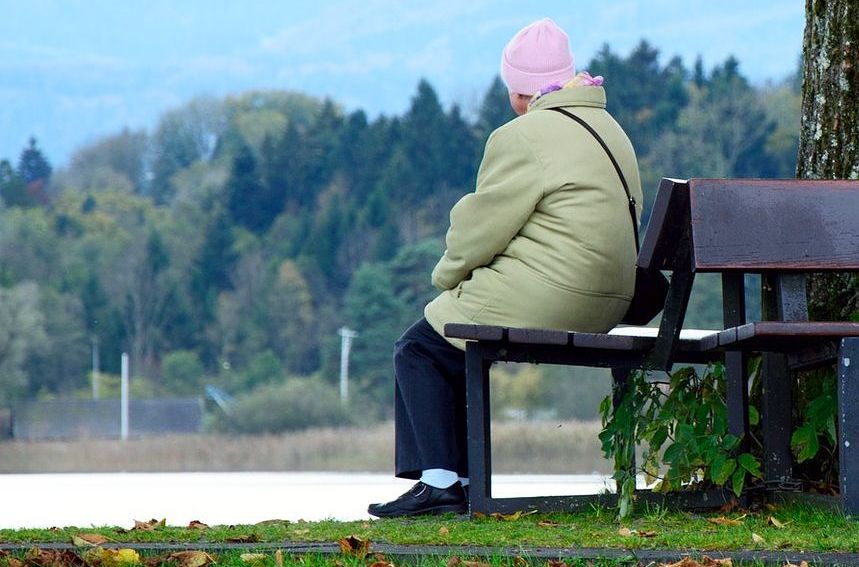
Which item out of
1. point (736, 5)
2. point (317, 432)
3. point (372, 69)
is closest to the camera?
point (317, 432)

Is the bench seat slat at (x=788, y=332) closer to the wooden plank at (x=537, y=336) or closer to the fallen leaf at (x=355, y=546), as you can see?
the wooden plank at (x=537, y=336)

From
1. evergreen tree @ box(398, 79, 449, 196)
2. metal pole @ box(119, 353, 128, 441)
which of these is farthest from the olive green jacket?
evergreen tree @ box(398, 79, 449, 196)

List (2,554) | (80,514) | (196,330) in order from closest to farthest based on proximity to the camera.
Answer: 1. (2,554)
2. (80,514)
3. (196,330)

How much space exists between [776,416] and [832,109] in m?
1.02

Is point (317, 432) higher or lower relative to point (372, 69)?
lower

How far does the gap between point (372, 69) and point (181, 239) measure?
69.0 metres

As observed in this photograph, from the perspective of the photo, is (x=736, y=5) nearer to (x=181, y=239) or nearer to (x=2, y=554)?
(x=181, y=239)

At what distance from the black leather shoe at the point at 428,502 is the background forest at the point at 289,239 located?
45189 mm

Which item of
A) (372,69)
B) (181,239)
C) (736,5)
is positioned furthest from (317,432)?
(736,5)

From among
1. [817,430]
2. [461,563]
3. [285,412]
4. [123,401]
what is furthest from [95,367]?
[461,563]

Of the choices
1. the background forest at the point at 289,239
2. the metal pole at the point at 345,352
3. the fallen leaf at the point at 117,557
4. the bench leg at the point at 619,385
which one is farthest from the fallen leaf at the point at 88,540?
the metal pole at the point at 345,352

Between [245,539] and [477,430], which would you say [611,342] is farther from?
[245,539]

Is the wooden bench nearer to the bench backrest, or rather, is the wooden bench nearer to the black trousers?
the bench backrest

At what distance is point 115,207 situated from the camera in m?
74.8
